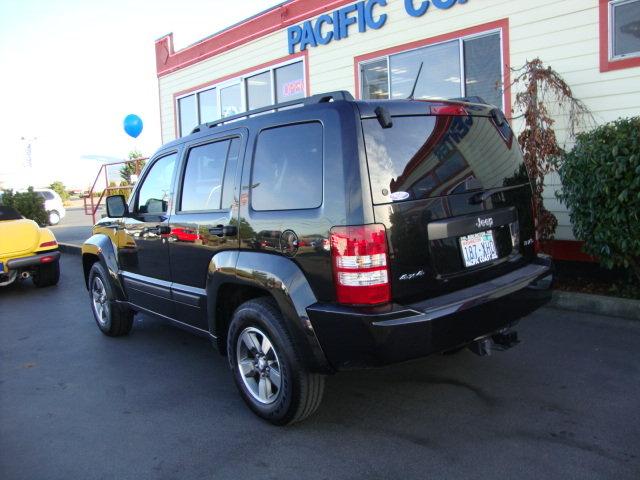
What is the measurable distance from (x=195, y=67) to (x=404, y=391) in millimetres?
10022

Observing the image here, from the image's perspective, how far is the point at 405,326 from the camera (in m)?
2.88

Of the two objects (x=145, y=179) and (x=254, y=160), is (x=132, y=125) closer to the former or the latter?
(x=145, y=179)

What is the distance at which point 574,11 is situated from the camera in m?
6.44

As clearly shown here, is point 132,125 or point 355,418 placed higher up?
point 132,125

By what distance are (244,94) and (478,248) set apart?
27.9 ft

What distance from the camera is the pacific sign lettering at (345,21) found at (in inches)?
309

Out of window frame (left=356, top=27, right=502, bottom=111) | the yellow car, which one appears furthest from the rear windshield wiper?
the yellow car

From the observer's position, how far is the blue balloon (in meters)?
14.3

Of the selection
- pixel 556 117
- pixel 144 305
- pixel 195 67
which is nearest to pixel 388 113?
pixel 144 305

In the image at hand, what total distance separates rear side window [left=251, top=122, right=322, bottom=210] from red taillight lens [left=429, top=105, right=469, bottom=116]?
0.71 m

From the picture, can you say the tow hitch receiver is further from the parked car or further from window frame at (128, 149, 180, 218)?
the parked car

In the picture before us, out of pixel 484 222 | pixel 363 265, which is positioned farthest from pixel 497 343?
pixel 363 265

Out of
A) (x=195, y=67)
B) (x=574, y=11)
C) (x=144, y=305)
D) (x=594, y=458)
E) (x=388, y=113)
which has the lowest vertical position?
(x=594, y=458)

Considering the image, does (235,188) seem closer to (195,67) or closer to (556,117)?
(556,117)
